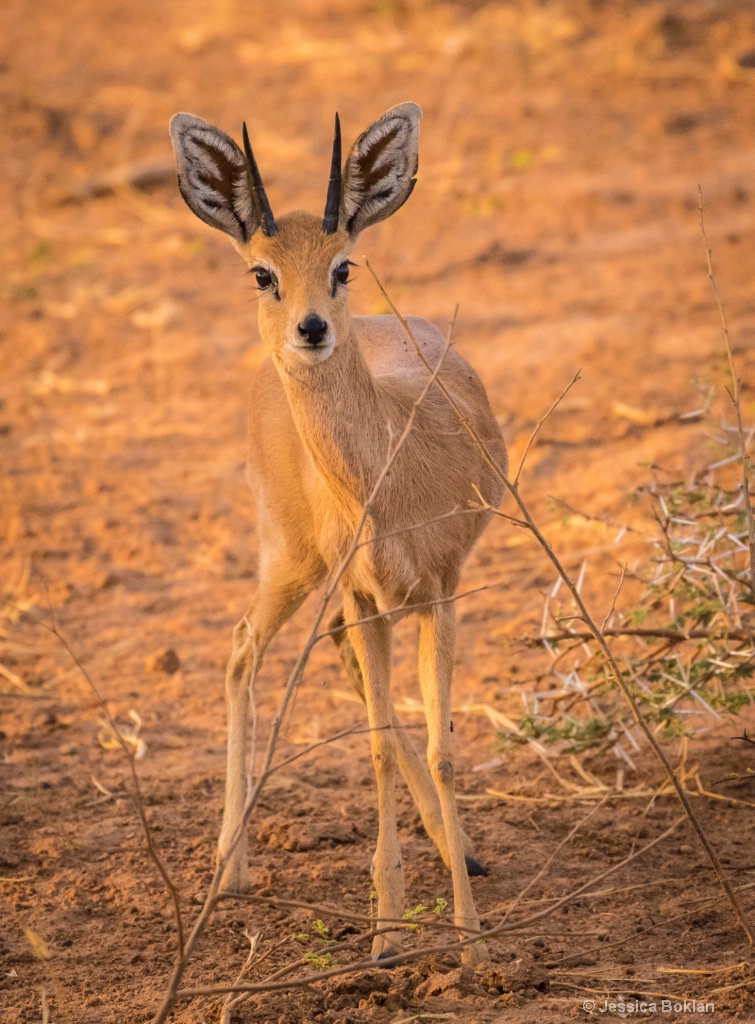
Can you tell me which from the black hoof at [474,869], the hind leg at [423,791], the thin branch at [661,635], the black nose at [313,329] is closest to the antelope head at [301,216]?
the black nose at [313,329]

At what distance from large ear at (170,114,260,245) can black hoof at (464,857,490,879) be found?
2499 mm

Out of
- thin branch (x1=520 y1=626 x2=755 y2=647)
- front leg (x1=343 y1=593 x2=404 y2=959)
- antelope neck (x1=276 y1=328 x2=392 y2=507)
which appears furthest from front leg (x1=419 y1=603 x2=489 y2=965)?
thin branch (x1=520 y1=626 x2=755 y2=647)

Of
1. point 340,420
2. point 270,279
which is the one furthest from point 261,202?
point 340,420

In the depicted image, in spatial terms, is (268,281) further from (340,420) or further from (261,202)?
(340,420)

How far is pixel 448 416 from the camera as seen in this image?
5.25 m

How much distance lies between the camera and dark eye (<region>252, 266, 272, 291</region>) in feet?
15.7

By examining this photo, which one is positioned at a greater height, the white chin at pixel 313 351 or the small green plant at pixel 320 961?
the white chin at pixel 313 351

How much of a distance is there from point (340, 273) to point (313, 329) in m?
0.35

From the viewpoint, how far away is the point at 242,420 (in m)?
9.64

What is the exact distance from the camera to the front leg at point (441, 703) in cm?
467

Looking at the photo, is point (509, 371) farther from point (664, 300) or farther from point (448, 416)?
point (448, 416)

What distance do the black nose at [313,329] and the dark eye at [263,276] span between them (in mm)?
332

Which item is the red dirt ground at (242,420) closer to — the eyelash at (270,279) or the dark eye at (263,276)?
the eyelash at (270,279)

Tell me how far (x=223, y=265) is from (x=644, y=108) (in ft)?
17.1
